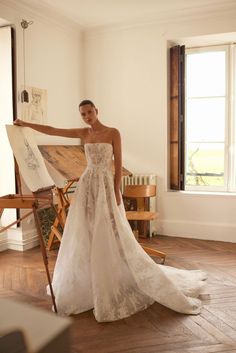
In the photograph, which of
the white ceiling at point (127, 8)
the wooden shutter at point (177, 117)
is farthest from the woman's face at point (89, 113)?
the wooden shutter at point (177, 117)

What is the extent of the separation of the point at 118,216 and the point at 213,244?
2.29 m

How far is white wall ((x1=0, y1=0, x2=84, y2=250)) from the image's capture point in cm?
448

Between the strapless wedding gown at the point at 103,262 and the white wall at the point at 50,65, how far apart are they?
5.78 ft

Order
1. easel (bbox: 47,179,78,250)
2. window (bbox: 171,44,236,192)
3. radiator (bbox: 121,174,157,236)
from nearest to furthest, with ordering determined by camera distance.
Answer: easel (bbox: 47,179,78,250), window (bbox: 171,44,236,192), radiator (bbox: 121,174,157,236)

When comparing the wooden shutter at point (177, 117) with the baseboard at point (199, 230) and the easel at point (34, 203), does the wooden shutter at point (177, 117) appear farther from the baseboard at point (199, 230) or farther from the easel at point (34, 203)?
the easel at point (34, 203)

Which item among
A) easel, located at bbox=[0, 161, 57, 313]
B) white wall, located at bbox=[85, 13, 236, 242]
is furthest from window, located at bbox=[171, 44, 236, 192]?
easel, located at bbox=[0, 161, 57, 313]

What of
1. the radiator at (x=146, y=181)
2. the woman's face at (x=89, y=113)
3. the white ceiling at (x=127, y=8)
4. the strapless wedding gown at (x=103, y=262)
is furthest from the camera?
the radiator at (x=146, y=181)

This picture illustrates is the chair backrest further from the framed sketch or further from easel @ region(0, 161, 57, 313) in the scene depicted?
easel @ region(0, 161, 57, 313)

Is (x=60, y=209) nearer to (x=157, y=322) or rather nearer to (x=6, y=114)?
(x=6, y=114)

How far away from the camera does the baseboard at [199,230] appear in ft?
16.4

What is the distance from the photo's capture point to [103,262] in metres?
2.93

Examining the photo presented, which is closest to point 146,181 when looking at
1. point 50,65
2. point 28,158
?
point 50,65

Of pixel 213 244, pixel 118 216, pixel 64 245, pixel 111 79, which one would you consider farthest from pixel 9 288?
pixel 111 79

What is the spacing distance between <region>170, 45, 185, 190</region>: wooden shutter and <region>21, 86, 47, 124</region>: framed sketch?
1780mm
